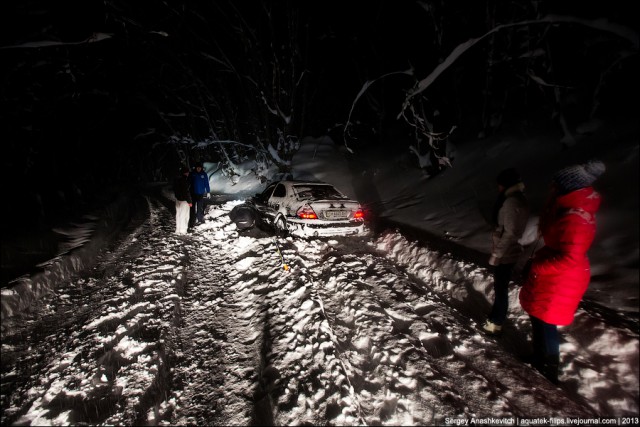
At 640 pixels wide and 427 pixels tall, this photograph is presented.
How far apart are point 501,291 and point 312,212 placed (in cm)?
373

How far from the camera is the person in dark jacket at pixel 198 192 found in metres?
8.30

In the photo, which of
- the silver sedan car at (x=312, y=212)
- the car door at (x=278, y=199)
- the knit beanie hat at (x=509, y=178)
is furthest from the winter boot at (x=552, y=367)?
the car door at (x=278, y=199)

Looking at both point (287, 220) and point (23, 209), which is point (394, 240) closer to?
point (287, 220)

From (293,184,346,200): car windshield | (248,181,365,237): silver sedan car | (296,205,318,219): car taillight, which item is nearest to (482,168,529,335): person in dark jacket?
(248,181,365,237): silver sedan car

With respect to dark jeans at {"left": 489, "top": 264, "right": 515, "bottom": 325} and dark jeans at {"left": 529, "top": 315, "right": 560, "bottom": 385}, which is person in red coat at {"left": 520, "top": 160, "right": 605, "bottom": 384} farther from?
dark jeans at {"left": 489, "top": 264, "right": 515, "bottom": 325}

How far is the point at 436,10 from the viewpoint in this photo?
9453 mm

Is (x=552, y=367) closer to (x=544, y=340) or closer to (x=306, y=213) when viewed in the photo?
(x=544, y=340)

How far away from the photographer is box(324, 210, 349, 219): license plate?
6133 millimetres

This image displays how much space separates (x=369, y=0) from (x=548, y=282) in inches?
628

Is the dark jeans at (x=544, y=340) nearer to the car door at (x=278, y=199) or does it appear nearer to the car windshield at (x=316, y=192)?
the car windshield at (x=316, y=192)

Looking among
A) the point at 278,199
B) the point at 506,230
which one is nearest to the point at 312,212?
the point at 278,199

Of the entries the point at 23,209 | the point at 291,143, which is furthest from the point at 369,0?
the point at 23,209

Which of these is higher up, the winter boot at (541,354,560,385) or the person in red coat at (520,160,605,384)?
the person in red coat at (520,160,605,384)

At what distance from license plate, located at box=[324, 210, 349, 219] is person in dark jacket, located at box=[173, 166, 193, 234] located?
4.20 meters
